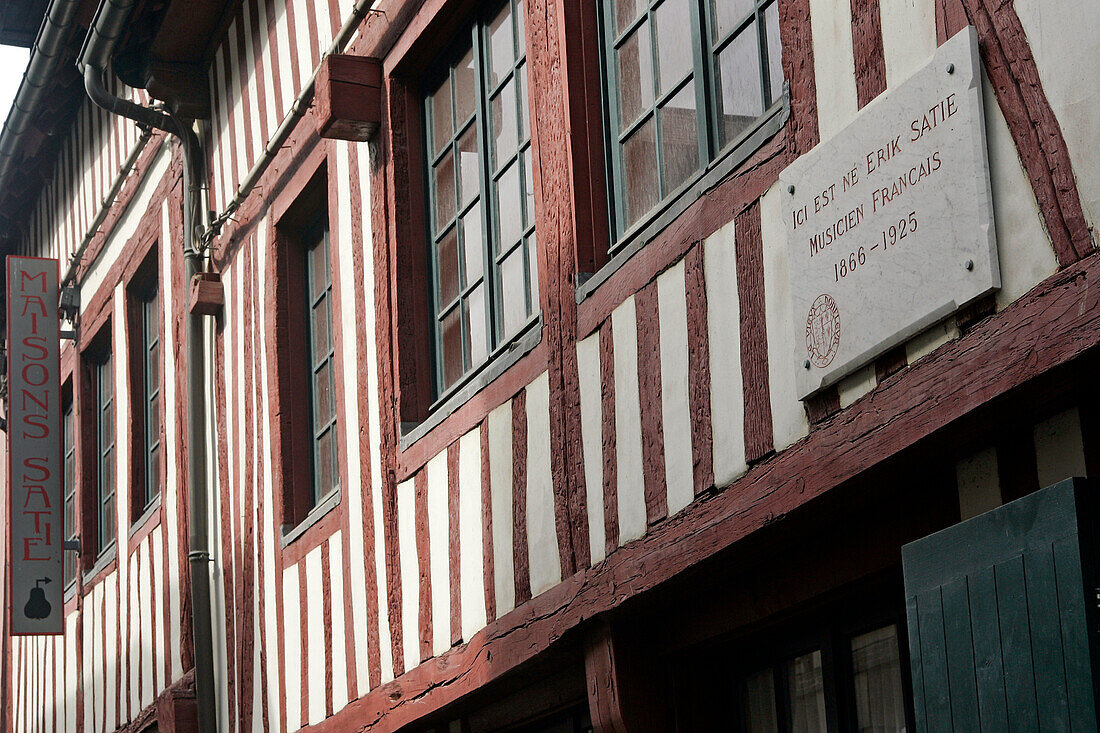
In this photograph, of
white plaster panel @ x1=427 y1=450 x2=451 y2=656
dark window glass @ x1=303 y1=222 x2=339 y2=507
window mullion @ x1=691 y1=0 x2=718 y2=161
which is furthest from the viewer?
dark window glass @ x1=303 y1=222 x2=339 y2=507

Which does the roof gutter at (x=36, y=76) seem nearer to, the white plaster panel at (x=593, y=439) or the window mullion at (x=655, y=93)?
the window mullion at (x=655, y=93)

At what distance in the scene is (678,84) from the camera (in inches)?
183

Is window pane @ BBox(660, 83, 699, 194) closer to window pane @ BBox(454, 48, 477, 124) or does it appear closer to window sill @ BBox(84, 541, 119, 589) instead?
window pane @ BBox(454, 48, 477, 124)

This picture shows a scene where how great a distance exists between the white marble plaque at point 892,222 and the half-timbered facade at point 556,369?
0.03 m

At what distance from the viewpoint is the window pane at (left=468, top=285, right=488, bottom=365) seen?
228 inches

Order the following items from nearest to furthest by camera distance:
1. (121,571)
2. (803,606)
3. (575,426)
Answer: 1. (803,606)
2. (575,426)
3. (121,571)

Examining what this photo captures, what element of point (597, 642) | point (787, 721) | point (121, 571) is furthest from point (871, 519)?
point (121, 571)

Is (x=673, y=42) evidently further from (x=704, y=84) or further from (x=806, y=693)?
(x=806, y=693)

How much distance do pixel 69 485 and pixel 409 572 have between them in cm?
568

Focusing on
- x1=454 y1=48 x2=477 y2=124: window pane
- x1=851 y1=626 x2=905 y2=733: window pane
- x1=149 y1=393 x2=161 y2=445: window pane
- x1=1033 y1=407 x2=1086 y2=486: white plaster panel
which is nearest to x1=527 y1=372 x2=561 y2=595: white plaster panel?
x1=851 y1=626 x2=905 y2=733: window pane

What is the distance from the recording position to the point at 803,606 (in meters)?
4.16

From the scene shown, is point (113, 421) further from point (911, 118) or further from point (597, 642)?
point (911, 118)

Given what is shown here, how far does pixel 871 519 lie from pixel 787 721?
810mm

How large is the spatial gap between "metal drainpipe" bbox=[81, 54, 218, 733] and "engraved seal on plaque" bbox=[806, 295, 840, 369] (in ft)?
15.6
